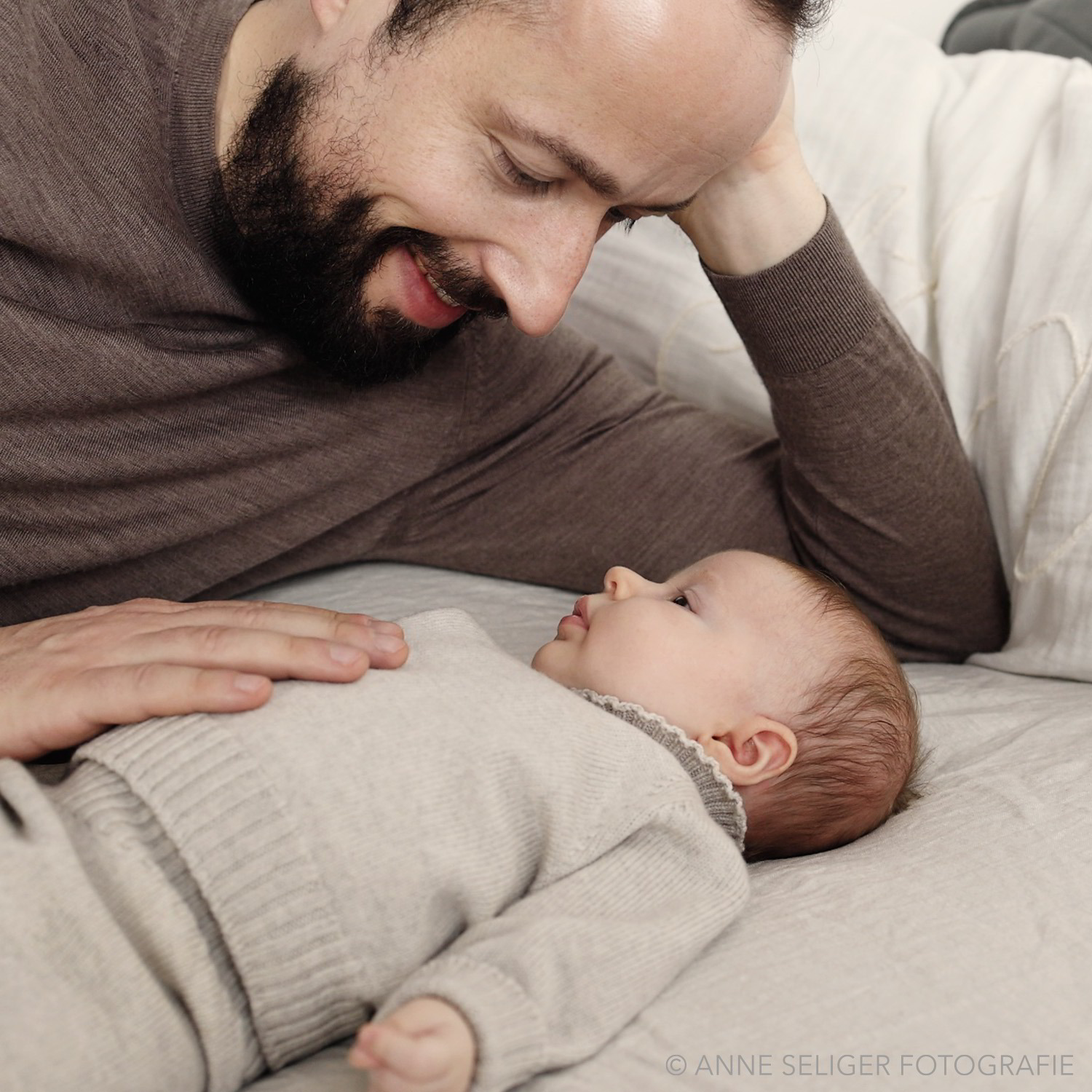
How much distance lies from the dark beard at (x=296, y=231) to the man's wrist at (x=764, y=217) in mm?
312

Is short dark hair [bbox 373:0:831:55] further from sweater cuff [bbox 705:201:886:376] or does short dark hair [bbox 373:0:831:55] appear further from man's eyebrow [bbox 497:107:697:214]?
sweater cuff [bbox 705:201:886:376]

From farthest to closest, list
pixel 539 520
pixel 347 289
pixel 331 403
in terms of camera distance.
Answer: pixel 539 520, pixel 331 403, pixel 347 289

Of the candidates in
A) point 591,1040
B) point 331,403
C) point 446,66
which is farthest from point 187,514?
point 591,1040

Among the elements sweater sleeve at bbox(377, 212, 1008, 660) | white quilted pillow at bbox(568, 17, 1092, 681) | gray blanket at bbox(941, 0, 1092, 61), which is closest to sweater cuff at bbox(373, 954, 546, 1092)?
sweater sleeve at bbox(377, 212, 1008, 660)

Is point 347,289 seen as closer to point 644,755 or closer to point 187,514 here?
point 187,514

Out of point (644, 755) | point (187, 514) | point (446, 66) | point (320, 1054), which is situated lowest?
point (320, 1054)

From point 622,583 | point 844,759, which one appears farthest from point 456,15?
point 844,759

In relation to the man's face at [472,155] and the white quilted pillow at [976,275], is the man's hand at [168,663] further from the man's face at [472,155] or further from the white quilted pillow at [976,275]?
the white quilted pillow at [976,275]

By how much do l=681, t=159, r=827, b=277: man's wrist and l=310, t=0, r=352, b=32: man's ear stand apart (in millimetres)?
457

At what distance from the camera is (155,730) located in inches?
34.8

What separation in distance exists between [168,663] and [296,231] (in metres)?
0.50

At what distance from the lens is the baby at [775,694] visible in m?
1.07

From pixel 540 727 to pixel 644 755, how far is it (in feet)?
0.31

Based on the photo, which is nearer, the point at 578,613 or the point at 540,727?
the point at 540,727
